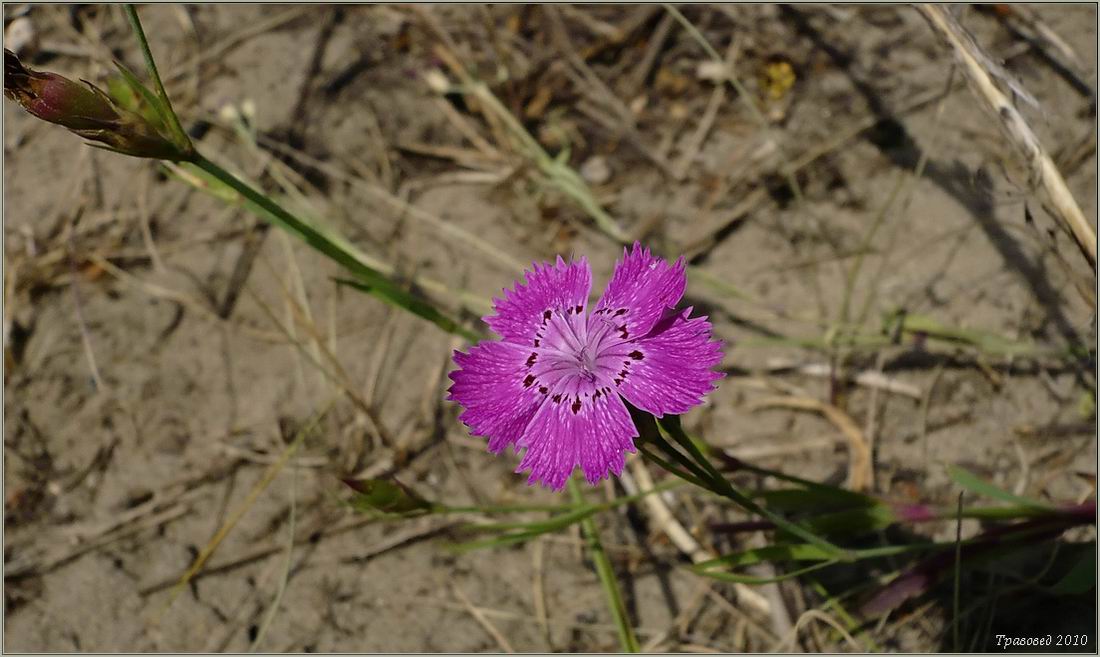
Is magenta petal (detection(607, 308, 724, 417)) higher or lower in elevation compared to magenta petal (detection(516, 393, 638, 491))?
higher

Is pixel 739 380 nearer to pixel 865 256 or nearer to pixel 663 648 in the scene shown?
pixel 865 256

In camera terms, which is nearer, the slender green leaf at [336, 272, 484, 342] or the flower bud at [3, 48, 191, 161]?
the flower bud at [3, 48, 191, 161]

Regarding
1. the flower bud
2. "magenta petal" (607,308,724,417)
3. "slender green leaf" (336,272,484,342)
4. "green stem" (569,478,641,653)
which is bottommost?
"green stem" (569,478,641,653)

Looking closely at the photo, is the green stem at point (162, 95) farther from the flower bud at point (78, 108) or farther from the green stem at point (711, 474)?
the green stem at point (711, 474)

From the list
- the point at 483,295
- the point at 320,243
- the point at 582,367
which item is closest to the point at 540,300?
the point at 582,367

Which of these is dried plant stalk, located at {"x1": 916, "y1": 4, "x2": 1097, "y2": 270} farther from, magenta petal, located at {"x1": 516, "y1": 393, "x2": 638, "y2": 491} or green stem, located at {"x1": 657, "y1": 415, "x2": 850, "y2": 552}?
magenta petal, located at {"x1": 516, "y1": 393, "x2": 638, "y2": 491}

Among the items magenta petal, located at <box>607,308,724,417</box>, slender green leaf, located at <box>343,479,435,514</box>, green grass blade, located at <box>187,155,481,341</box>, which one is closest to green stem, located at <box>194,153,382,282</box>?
green grass blade, located at <box>187,155,481,341</box>
